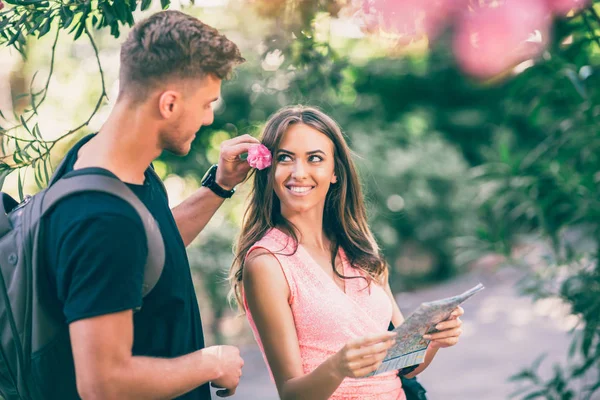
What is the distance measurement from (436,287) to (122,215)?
28.0 ft

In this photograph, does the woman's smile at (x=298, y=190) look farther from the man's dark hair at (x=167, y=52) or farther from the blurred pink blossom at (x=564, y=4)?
the blurred pink blossom at (x=564, y=4)

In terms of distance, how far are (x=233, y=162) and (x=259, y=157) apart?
13 cm

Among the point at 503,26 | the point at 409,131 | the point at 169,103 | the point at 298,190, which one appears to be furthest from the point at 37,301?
the point at 409,131

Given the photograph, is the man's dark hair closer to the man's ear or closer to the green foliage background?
the man's ear

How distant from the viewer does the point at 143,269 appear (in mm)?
1507

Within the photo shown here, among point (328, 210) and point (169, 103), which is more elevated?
point (328, 210)

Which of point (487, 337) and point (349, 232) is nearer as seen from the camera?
point (349, 232)

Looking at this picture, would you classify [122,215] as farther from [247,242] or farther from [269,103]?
[269,103]

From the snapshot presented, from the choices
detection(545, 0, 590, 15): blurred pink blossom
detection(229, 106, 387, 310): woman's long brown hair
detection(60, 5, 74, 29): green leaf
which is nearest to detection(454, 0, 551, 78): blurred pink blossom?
detection(545, 0, 590, 15): blurred pink blossom

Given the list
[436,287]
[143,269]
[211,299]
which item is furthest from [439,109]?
[143,269]

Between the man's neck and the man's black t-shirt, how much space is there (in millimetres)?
52

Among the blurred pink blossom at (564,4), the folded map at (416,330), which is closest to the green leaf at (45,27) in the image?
the folded map at (416,330)

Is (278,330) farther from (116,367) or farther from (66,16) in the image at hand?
(66,16)

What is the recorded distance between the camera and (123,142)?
1607mm
